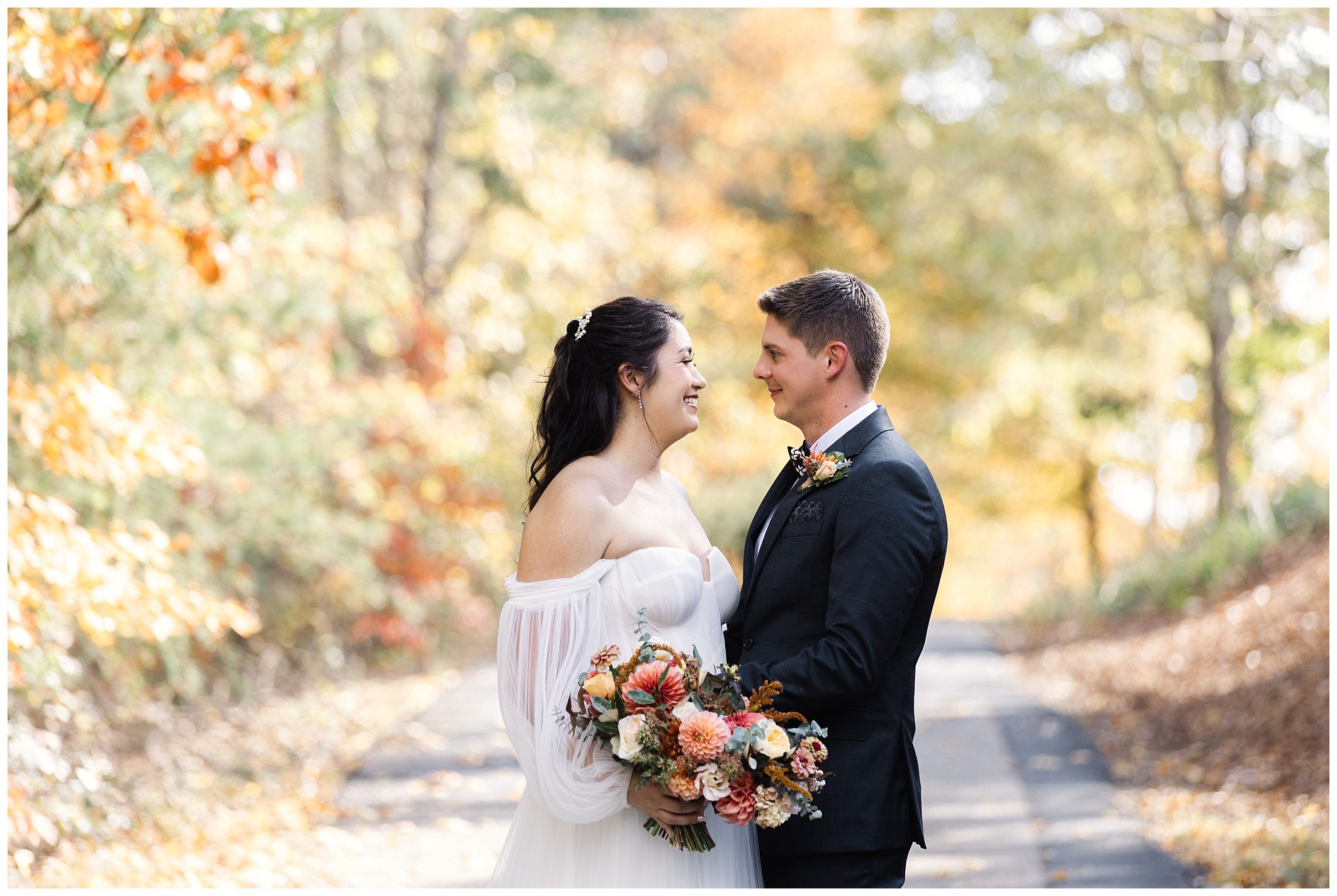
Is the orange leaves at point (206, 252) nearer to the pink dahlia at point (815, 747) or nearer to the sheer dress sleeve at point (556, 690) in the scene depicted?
the sheer dress sleeve at point (556, 690)

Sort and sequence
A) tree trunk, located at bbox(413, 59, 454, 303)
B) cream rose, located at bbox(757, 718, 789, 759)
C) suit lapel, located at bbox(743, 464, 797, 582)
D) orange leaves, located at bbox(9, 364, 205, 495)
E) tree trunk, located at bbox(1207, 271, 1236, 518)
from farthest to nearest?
tree trunk, located at bbox(1207, 271, 1236, 518)
tree trunk, located at bbox(413, 59, 454, 303)
orange leaves, located at bbox(9, 364, 205, 495)
suit lapel, located at bbox(743, 464, 797, 582)
cream rose, located at bbox(757, 718, 789, 759)

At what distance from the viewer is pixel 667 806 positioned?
3262 millimetres

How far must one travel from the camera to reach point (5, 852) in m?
5.46

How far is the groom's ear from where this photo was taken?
3.51 metres

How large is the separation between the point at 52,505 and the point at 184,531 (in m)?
3.16

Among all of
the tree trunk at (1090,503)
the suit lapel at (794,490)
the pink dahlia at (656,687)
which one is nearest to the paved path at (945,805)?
the suit lapel at (794,490)

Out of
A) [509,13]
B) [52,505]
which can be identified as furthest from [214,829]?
[509,13]

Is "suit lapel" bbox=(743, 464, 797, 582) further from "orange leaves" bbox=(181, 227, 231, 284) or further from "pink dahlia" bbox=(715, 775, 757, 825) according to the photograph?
"orange leaves" bbox=(181, 227, 231, 284)

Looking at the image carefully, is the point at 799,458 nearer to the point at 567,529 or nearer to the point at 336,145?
the point at 567,529

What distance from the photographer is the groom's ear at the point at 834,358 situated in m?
3.51

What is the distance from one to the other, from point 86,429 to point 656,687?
12.9 feet

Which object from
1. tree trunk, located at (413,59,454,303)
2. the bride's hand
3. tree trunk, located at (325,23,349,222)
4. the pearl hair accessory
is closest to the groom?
the bride's hand

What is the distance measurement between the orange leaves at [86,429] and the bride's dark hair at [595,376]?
8.93ft

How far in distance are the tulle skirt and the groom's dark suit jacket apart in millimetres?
113
